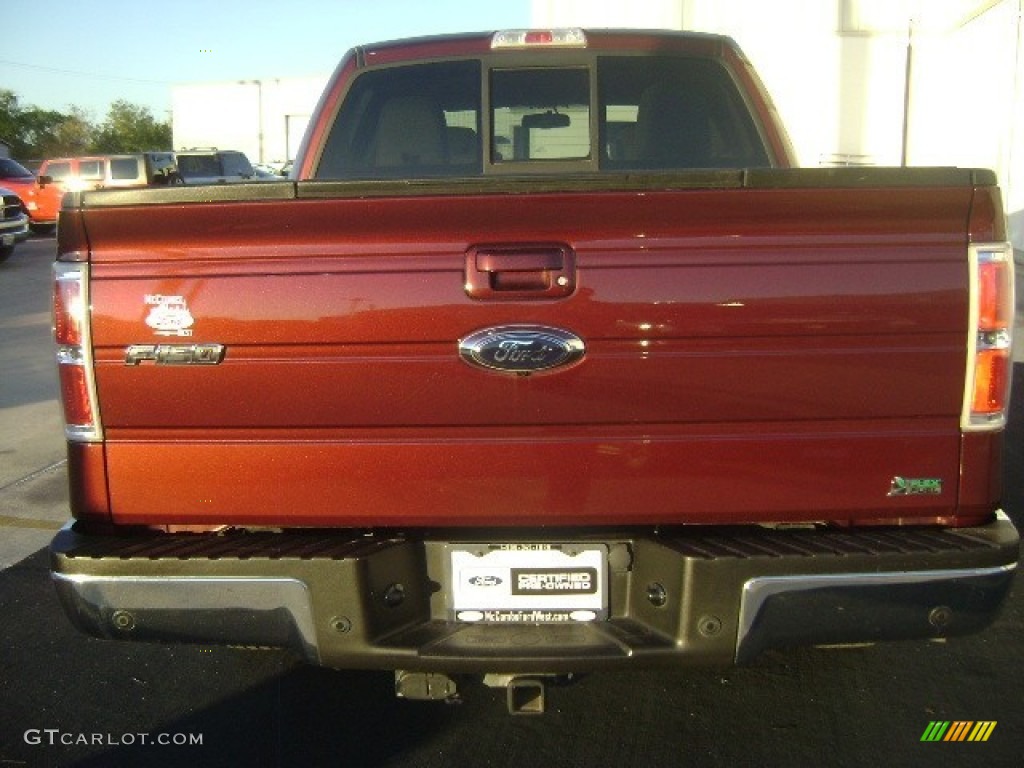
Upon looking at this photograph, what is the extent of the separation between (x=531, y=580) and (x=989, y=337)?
1243mm

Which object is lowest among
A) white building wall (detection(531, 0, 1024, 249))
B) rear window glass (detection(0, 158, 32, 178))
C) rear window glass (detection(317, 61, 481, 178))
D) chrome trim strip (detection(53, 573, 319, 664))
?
chrome trim strip (detection(53, 573, 319, 664))

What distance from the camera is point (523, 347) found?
2539mm

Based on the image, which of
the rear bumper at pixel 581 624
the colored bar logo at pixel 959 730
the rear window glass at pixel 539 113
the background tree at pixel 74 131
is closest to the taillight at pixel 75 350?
the rear bumper at pixel 581 624

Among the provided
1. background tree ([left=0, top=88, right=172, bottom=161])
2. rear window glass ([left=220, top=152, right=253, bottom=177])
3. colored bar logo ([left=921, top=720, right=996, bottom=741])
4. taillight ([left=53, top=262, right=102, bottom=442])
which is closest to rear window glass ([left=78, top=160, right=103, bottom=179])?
rear window glass ([left=220, top=152, right=253, bottom=177])

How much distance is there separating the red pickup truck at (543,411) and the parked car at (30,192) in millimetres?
24176

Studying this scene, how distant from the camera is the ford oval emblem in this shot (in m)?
2.54

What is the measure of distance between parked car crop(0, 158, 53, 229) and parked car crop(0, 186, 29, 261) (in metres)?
6.56

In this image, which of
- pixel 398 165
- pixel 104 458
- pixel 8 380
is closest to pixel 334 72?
pixel 398 165

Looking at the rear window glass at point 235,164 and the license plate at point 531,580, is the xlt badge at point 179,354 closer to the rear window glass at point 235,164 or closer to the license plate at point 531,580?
the license plate at point 531,580

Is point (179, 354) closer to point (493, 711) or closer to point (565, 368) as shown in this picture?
point (565, 368)

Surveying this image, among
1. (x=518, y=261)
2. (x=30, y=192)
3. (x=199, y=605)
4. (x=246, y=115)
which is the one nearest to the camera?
(x=518, y=261)

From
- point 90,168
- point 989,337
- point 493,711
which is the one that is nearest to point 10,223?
point 90,168

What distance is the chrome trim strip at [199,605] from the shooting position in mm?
2631

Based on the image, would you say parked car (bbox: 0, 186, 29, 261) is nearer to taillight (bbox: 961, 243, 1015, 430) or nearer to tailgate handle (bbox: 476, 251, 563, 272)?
tailgate handle (bbox: 476, 251, 563, 272)
